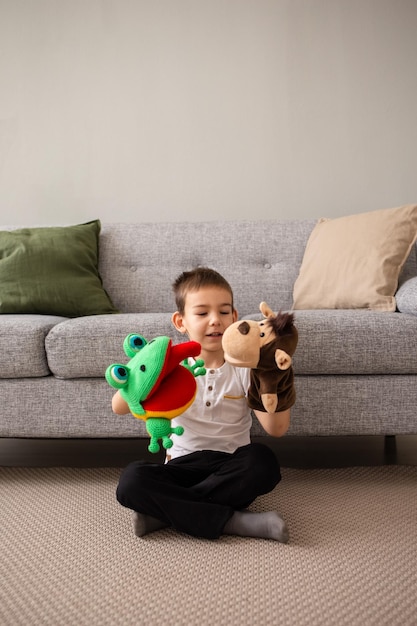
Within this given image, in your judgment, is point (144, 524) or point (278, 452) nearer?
point (144, 524)

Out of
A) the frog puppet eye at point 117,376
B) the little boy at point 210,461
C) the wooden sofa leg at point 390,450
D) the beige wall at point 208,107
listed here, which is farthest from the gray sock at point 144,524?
the beige wall at point 208,107

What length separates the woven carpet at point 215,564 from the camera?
39.6 inches

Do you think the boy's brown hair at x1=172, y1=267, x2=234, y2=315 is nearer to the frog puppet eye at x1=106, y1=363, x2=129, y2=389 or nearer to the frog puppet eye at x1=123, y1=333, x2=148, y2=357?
the frog puppet eye at x1=123, y1=333, x2=148, y2=357

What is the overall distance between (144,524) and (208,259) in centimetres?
130

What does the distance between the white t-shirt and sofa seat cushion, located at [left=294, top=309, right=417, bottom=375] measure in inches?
10.2

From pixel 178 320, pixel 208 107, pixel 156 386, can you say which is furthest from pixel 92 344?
pixel 208 107

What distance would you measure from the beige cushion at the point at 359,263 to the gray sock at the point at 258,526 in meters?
0.98

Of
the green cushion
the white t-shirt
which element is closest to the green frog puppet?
the white t-shirt

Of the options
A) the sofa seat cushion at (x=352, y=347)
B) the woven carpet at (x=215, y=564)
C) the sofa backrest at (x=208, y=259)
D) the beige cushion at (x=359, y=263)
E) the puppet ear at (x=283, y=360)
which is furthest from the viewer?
the sofa backrest at (x=208, y=259)

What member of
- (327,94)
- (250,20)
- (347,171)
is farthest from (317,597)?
(250,20)

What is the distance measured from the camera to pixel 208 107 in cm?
293

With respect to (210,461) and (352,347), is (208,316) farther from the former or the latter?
(352,347)

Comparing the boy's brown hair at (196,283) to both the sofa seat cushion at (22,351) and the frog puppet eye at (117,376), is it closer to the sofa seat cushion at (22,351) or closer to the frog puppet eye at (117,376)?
the frog puppet eye at (117,376)

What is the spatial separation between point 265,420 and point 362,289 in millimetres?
847
